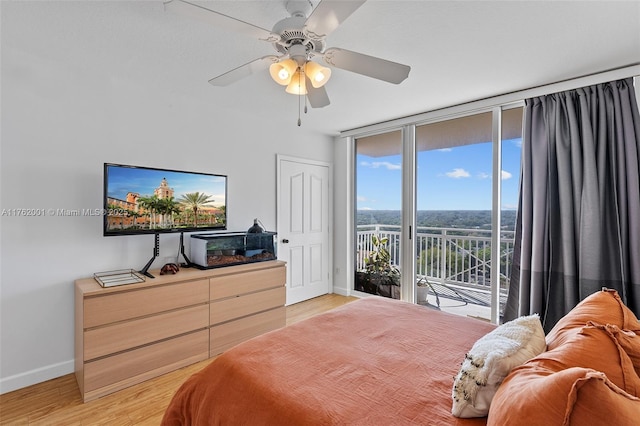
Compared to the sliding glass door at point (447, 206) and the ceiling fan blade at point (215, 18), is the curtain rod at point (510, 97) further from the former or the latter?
the ceiling fan blade at point (215, 18)

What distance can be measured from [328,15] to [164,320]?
240cm

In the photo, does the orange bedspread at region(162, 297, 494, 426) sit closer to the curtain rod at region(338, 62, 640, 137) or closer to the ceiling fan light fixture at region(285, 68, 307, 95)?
the ceiling fan light fixture at region(285, 68, 307, 95)

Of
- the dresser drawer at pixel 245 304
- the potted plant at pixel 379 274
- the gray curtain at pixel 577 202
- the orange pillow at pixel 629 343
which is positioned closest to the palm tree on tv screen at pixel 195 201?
the dresser drawer at pixel 245 304

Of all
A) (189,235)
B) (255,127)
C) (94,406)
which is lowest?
(94,406)

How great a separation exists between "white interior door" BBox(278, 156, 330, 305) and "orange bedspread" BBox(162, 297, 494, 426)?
7.64 ft

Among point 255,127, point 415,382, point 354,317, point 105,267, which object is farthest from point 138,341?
point 255,127

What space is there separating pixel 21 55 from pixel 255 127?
2029mm

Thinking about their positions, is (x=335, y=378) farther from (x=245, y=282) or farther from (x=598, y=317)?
(x=245, y=282)

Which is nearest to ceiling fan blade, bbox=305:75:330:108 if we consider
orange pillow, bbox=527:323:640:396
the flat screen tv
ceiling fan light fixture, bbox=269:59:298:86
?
ceiling fan light fixture, bbox=269:59:298:86

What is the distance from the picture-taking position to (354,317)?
192 centimetres

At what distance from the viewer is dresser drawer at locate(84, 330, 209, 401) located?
2.11 metres

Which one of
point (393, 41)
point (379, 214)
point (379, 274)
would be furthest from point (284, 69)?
point (379, 274)

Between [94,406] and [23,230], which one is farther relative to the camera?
[23,230]

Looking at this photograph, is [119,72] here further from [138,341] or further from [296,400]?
[296,400]
